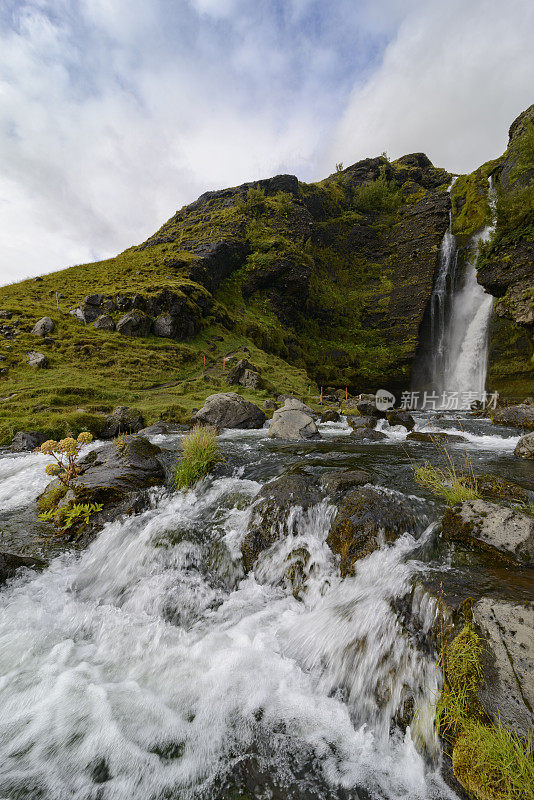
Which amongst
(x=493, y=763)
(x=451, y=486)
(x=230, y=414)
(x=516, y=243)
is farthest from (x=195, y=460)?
(x=516, y=243)

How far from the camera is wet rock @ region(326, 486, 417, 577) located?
193 inches

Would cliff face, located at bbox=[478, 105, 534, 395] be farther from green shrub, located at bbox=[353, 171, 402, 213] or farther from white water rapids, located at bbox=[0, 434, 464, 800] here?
green shrub, located at bbox=[353, 171, 402, 213]

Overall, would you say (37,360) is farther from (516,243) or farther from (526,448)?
(516,243)

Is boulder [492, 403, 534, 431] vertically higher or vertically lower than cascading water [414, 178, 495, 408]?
lower

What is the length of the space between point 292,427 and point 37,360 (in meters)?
20.8

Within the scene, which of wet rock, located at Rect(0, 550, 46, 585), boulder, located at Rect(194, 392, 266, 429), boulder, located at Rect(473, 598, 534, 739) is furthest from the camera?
boulder, located at Rect(194, 392, 266, 429)

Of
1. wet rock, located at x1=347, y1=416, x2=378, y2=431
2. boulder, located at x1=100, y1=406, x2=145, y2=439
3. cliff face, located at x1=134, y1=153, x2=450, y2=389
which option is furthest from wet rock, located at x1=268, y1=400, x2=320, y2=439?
cliff face, located at x1=134, y1=153, x2=450, y2=389

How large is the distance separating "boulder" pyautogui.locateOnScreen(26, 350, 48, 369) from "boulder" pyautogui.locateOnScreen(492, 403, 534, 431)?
30057mm

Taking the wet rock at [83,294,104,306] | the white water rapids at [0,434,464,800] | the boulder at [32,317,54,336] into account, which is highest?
the wet rock at [83,294,104,306]

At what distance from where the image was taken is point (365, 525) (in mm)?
5145

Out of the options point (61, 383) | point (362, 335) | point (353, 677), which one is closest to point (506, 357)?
point (362, 335)

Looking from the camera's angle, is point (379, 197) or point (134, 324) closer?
point (134, 324)

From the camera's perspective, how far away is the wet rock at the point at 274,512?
18.5ft

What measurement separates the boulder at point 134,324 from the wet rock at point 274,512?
29338 millimetres
